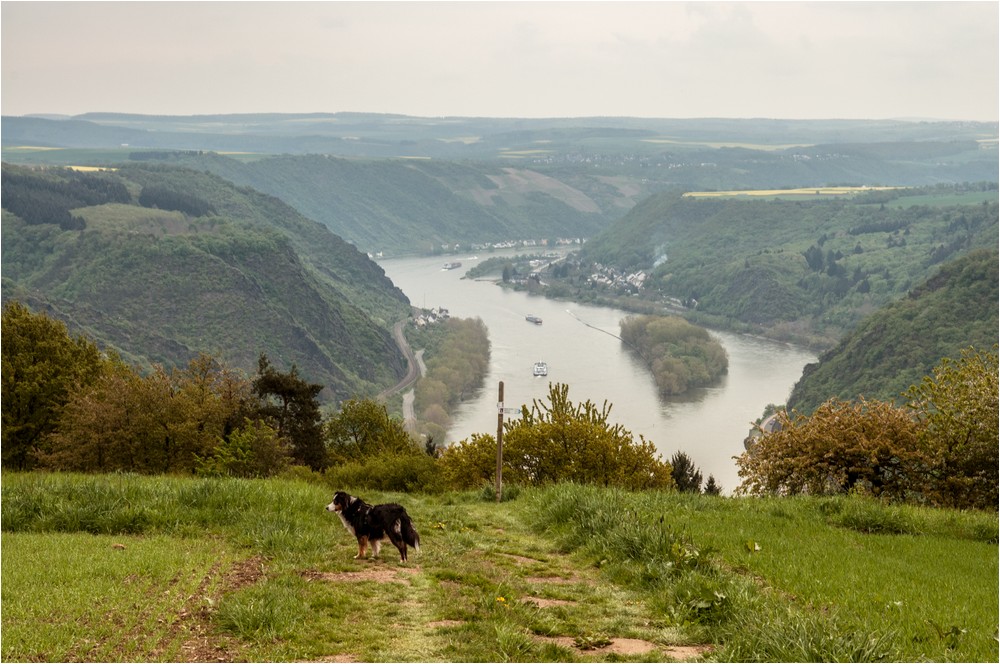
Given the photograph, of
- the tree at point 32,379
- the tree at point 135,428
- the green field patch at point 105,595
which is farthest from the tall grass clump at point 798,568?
the tree at point 32,379

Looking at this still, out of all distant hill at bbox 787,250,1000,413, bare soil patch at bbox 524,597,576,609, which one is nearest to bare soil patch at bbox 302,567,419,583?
bare soil patch at bbox 524,597,576,609

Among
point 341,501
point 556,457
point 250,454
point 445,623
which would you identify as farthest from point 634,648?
point 556,457

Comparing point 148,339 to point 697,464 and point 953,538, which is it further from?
point 953,538

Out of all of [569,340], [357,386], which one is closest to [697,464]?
[357,386]

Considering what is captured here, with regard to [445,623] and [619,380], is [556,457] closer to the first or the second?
[445,623]

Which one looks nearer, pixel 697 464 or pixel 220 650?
pixel 220 650

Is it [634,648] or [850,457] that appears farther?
[850,457]
